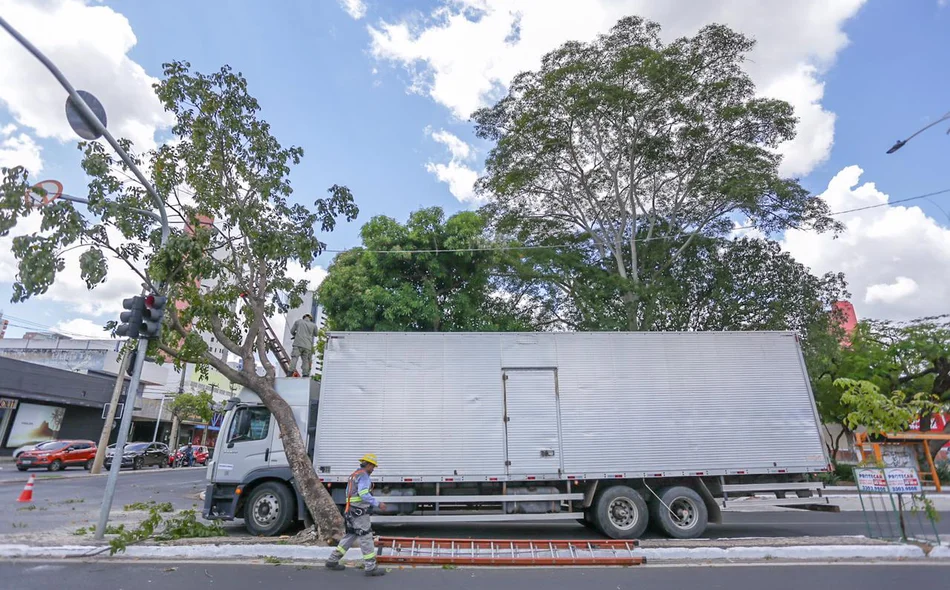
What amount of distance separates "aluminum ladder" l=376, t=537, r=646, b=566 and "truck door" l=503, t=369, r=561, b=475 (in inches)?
56.0

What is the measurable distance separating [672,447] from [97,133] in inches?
412

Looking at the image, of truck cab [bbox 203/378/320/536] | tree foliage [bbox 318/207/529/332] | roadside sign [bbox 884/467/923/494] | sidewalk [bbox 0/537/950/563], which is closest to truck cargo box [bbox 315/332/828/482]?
truck cab [bbox 203/378/320/536]

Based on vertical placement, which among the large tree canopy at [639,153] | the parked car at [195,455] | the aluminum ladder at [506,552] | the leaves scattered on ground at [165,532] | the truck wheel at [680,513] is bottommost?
the aluminum ladder at [506,552]

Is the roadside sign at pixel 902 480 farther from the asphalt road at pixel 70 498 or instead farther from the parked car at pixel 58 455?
the parked car at pixel 58 455

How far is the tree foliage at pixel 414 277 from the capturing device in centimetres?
1636

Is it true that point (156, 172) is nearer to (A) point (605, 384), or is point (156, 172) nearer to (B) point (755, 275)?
(A) point (605, 384)

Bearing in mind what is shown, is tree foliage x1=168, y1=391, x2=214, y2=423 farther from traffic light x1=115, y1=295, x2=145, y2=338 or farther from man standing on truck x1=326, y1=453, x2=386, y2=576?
man standing on truck x1=326, y1=453, x2=386, y2=576

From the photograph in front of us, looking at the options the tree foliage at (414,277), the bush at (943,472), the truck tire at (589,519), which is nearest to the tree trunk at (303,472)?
the truck tire at (589,519)

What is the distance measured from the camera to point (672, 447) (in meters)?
9.70

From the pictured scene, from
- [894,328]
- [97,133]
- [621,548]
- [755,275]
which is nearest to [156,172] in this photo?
[97,133]

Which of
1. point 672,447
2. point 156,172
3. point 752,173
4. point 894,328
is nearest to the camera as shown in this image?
point 672,447

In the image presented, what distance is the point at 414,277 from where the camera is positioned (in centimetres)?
1755

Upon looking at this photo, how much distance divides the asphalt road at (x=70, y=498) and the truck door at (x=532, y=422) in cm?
823

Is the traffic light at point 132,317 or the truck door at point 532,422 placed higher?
the traffic light at point 132,317
